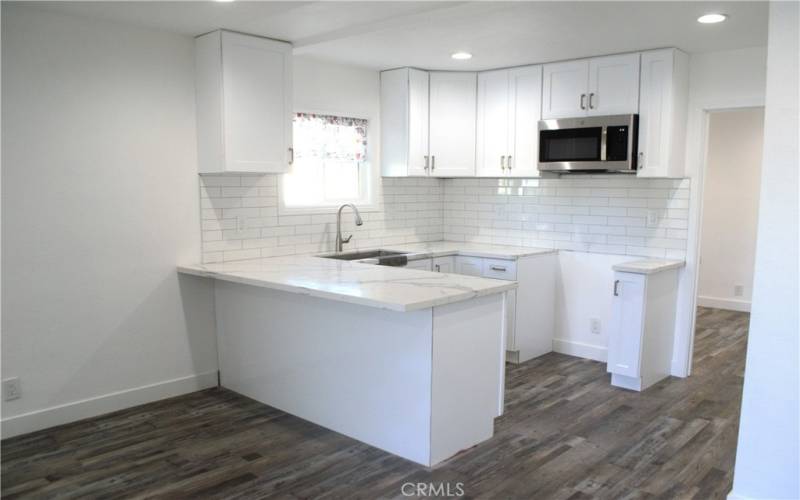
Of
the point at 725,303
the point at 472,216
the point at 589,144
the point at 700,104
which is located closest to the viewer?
the point at 700,104

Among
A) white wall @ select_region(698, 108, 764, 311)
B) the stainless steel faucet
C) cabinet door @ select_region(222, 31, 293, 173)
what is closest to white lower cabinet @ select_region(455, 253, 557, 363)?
the stainless steel faucet

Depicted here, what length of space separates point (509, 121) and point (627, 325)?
189 cm

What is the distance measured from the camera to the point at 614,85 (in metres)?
4.48

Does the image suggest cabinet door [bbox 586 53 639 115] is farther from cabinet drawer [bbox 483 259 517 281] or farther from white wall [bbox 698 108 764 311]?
white wall [bbox 698 108 764 311]

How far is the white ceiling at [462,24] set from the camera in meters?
3.31

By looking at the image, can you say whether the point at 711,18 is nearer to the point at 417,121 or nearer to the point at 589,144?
the point at 589,144

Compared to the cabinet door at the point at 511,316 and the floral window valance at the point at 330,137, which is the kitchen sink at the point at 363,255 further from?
the cabinet door at the point at 511,316

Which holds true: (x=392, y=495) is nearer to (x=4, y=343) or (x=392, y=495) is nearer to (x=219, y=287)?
(x=219, y=287)

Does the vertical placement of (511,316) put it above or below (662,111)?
below

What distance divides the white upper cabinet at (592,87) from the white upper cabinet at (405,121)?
994 mm

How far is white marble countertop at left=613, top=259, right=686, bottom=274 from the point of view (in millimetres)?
4180

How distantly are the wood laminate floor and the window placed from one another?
166 cm

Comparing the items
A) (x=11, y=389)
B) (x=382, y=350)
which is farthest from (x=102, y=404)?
(x=382, y=350)

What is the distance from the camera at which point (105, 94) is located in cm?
368
